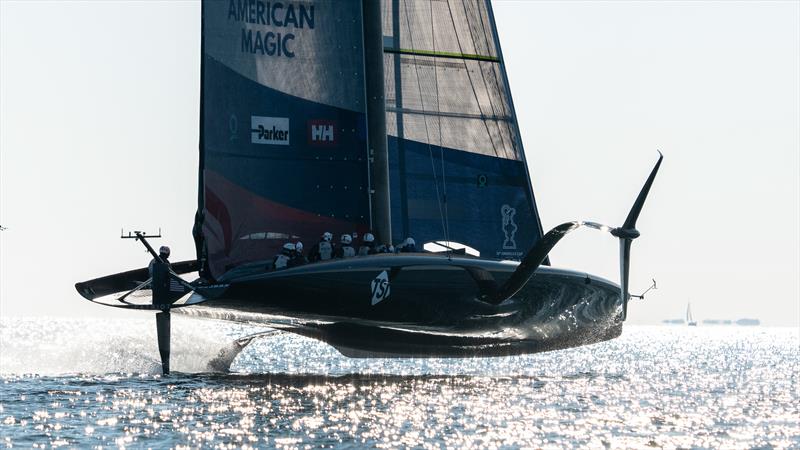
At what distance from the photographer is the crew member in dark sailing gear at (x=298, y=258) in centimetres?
2244

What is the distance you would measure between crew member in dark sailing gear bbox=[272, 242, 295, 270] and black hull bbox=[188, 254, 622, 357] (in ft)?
1.43

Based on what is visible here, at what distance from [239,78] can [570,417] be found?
791 centimetres

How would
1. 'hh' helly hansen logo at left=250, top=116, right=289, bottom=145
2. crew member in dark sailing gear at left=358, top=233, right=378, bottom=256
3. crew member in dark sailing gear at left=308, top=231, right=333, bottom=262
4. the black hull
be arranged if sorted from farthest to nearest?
'hh' helly hansen logo at left=250, top=116, right=289, bottom=145
crew member in dark sailing gear at left=358, top=233, right=378, bottom=256
crew member in dark sailing gear at left=308, top=231, right=333, bottom=262
the black hull

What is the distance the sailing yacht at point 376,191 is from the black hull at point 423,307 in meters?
0.04

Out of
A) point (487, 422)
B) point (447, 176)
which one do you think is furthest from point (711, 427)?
point (447, 176)

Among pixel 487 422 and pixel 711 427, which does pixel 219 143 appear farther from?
pixel 711 427

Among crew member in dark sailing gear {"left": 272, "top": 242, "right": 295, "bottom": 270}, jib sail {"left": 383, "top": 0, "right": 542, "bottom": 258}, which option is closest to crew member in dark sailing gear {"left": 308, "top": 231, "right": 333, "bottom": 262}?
crew member in dark sailing gear {"left": 272, "top": 242, "right": 295, "bottom": 270}

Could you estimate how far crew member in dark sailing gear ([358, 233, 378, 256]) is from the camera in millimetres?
23188

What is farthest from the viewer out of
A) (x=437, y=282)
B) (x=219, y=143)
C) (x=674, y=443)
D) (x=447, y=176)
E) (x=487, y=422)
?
(x=447, y=176)

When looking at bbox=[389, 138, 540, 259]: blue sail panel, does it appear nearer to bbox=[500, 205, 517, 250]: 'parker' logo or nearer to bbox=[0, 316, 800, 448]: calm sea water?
bbox=[500, 205, 517, 250]: 'parker' logo

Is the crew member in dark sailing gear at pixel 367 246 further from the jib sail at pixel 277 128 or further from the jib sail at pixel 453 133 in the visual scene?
the jib sail at pixel 453 133

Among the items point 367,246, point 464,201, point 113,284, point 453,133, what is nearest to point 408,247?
point 367,246

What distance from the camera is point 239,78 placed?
2409 centimetres

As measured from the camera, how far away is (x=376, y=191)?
2472 centimetres
